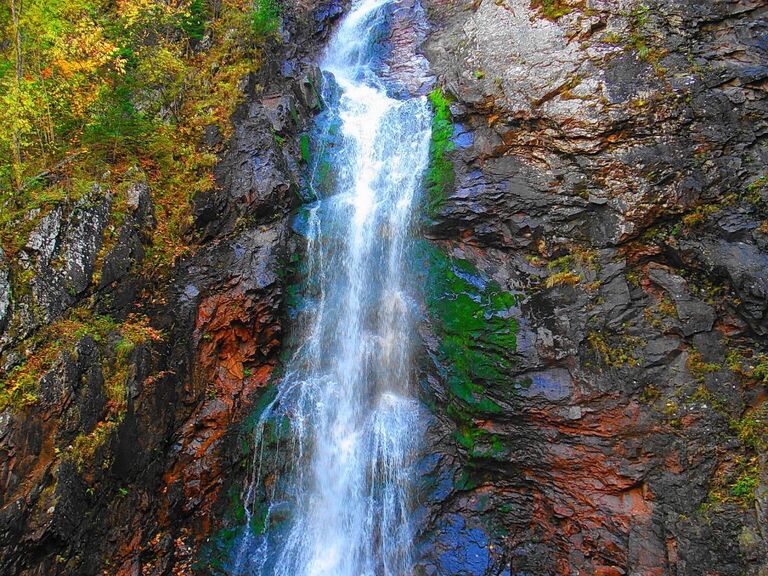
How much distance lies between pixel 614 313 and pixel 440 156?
530 cm

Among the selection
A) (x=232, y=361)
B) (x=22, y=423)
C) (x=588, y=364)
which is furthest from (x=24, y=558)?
(x=588, y=364)

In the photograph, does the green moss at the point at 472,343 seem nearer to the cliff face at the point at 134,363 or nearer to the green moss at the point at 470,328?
the green moss at the point at 470,328

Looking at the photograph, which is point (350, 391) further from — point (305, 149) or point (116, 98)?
point (116, 98)

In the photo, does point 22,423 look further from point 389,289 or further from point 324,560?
point 389,289

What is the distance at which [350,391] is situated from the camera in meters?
8.79

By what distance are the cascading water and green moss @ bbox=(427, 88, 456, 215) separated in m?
0.28

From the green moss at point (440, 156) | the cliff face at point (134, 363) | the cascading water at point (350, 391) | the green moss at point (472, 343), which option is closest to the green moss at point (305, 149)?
the cascading water at point (350, 391)

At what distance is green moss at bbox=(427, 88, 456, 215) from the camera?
31.6 feet

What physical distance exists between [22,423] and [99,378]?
117 centimetres

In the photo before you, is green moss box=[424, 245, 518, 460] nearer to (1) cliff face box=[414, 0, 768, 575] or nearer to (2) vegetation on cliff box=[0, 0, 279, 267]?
(1) cliff face box=[414, 0, 768, 575]

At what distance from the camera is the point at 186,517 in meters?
7.46

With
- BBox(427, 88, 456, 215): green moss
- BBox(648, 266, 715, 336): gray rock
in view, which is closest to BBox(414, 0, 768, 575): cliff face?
BBox(648, 266, 715, 336): gray rock

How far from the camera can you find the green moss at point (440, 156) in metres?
9.62

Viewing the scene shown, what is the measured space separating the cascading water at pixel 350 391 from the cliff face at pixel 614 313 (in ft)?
2.68
